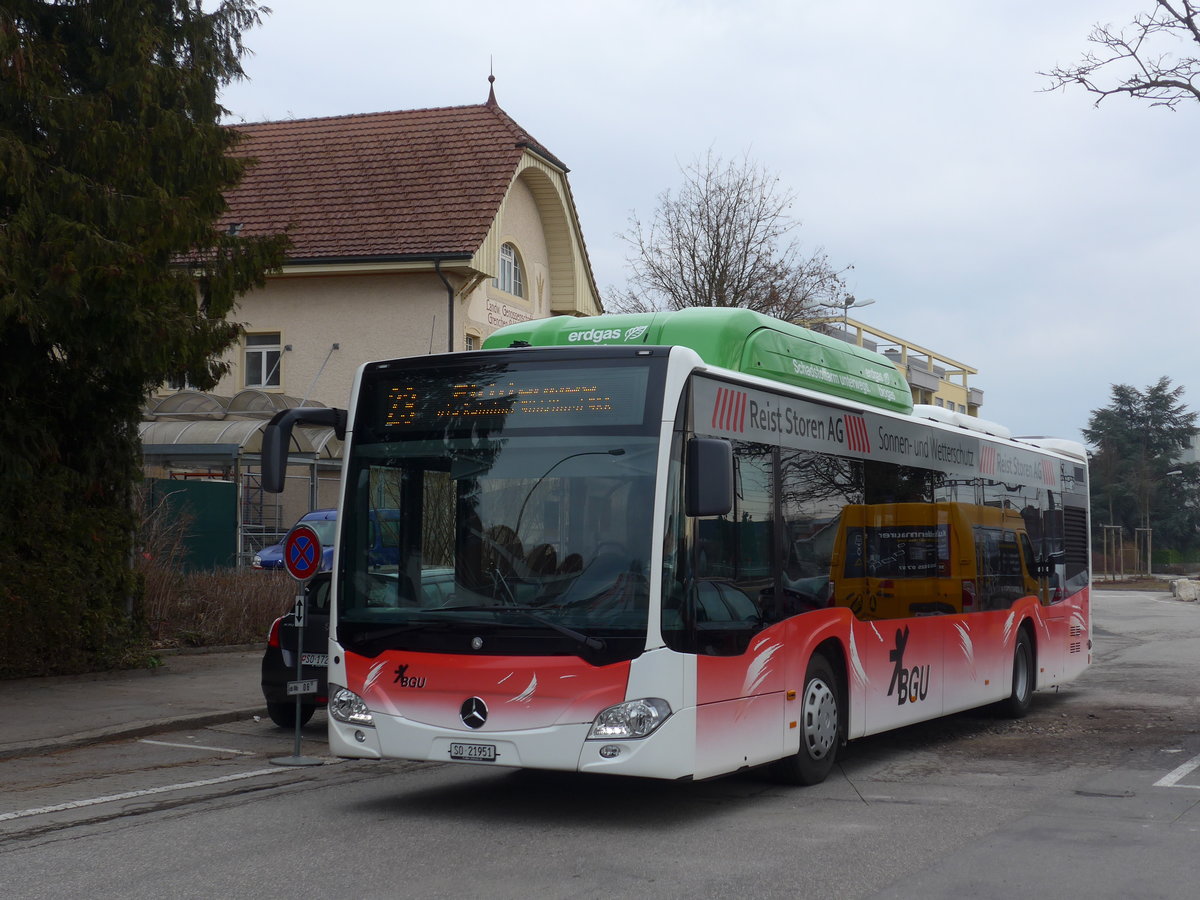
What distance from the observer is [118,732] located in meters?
12.4

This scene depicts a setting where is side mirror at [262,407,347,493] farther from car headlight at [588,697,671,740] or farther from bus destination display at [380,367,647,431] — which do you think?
car headlight at [588,697,671,740]

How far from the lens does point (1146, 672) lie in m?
19.9

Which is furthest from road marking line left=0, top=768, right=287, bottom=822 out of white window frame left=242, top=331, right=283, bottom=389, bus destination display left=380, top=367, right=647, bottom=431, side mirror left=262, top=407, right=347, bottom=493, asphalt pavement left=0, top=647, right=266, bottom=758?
white window frame left=242, top=331, right=283, bottom=389

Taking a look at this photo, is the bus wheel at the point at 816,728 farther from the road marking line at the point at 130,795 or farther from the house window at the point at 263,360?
the house window at the point at 263,360

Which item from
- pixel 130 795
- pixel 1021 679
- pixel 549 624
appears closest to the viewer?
pixel 549 624

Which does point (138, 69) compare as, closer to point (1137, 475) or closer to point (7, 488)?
point (7, 488)

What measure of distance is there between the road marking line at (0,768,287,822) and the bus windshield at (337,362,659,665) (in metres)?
2.11

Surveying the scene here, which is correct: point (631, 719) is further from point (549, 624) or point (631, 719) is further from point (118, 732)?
point (118, 732)

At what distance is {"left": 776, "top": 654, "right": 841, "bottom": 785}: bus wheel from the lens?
30.9ft

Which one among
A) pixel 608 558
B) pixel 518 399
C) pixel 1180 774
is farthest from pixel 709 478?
pixel 1180 774

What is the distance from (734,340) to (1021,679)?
19.9 ft

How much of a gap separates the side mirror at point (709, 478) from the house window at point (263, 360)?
1006 inches

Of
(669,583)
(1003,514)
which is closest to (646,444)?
(669,583)

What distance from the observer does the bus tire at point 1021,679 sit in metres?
13.9
